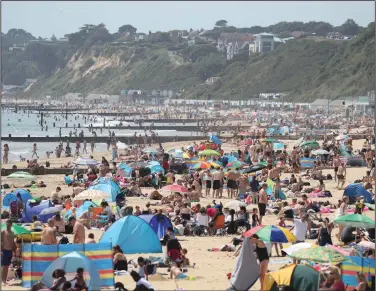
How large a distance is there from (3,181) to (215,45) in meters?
166

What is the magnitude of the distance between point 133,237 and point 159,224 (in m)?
1.24

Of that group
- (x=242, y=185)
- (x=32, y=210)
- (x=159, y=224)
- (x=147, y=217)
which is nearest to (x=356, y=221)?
(x=159, y=224)

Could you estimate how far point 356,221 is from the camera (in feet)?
46.9

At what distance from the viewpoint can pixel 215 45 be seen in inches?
7470

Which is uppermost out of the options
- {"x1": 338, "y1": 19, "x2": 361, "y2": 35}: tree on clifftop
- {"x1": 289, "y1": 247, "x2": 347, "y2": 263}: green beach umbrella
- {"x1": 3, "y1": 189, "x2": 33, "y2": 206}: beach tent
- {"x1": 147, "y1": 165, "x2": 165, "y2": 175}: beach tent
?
{"x1": 338, "y1": 19, "x2": 361, "y2": 35}: tree on clifftop

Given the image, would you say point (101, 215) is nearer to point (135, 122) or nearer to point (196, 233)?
point (196, 233)

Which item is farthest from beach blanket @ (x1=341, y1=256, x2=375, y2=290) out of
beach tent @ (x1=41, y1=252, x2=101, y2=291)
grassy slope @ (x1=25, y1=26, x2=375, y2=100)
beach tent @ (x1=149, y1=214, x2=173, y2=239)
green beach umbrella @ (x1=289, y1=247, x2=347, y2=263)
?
grassy slope @ (x1=25, y1=26, x2=375, y2=100)

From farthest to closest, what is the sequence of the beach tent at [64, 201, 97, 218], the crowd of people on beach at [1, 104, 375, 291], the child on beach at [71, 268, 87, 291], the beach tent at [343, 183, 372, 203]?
the beach tent at [343, 183, 372, 203]
the beach tent at [64, 201, 97, 218]
the crowd of people on beach at [1, 104, 375, 291]
the child on beach at [71, 268, 87, 291]

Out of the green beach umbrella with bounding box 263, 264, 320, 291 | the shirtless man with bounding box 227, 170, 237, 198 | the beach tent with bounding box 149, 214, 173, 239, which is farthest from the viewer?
the shirtless man with bounding box 227, 170, 237, 198

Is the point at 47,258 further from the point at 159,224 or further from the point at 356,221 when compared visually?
the point at 356,221

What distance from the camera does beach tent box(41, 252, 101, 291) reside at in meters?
11.3

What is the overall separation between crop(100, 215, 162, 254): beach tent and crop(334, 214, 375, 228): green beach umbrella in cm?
320

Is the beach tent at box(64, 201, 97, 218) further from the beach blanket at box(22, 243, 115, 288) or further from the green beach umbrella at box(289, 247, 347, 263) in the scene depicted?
the green beach umbrella at box(289, 247, 347, 263)

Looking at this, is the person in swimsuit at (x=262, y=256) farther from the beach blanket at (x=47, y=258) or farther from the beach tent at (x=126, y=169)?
the beach tent at (x=126, y=169)
